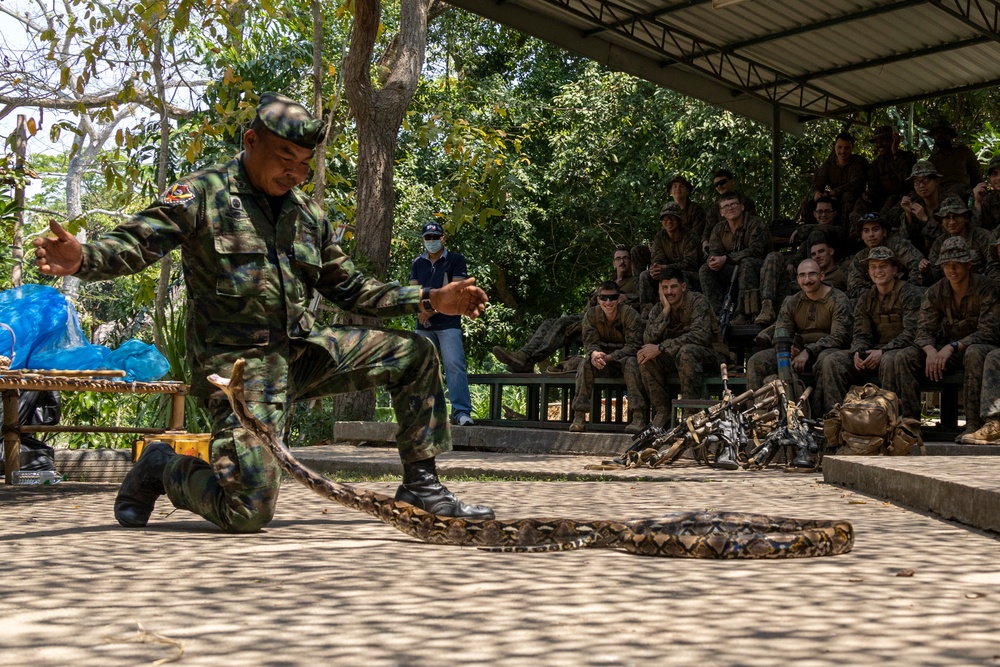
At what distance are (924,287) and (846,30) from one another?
4.39 metres

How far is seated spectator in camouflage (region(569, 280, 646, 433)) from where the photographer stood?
13.4m

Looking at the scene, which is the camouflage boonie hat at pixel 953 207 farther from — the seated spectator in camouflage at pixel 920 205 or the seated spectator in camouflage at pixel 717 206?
the seated spectator in camouflage at pixel 717 206

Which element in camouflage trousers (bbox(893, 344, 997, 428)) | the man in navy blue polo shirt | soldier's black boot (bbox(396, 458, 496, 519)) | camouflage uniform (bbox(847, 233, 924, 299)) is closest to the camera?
soldier's black boot (bbox(396, 458, 496, 519))

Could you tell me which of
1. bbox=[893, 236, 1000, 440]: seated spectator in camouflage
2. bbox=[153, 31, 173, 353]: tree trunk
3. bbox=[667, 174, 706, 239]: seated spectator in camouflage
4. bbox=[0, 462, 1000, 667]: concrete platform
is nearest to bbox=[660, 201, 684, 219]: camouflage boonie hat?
bbox=[667, 174, 706, 239]: seated spectator in camouflage

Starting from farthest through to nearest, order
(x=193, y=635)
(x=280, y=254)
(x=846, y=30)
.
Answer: (x=846, y=30)
(x=280, y=254)
(x=193, y=635)

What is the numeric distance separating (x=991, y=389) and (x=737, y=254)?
16.5 ft

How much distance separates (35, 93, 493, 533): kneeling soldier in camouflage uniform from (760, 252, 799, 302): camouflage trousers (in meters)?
9.63

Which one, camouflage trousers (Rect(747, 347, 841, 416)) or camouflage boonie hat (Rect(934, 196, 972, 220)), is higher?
camouflage boonie hat (Rect(934, 196, 972, 220))

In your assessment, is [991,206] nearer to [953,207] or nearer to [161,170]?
[953,207]

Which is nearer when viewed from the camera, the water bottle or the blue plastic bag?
the water bottle

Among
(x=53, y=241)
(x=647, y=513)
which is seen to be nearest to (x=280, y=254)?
(x=53, y=241)

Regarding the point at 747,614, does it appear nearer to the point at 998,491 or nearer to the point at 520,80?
the point at 998,491

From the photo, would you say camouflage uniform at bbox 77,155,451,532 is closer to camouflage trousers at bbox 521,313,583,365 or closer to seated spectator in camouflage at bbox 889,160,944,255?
seated spectator in camouflage at bbox 889,160,944,255

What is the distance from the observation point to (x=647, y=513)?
6.46 m
